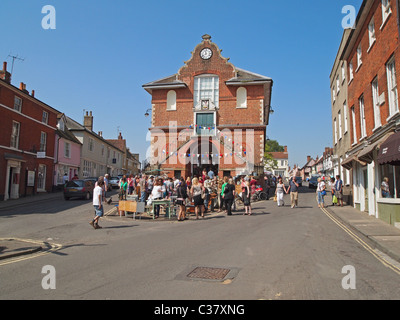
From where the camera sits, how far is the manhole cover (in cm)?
551

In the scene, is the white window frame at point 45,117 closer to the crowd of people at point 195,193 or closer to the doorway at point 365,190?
the crowd of people at point 195,193

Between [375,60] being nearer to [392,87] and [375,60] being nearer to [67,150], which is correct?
[392,87]

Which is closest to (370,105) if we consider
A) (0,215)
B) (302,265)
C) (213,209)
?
(213,209)

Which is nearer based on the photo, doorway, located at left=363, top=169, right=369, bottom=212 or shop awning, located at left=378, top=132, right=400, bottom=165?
shop awning, located at left=378, top=132, right=400, bottom=165

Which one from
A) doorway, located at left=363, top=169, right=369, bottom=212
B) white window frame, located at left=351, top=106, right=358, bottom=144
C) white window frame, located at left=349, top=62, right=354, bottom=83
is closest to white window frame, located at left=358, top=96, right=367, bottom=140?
white window frame, located at left=351, top=106, right=358, bottom=144

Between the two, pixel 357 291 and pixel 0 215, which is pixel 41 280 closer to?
pixel 357 291

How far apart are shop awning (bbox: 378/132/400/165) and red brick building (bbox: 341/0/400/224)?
0.70ft

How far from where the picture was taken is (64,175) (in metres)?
34.6

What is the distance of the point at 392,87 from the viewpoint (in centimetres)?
1216

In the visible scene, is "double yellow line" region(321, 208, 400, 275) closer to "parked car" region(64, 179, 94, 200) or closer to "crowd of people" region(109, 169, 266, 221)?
"crowd of people" region(109, 169, 266, 221)

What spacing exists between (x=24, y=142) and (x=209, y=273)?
81.5 feet

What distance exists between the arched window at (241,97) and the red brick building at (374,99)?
15.7 meters

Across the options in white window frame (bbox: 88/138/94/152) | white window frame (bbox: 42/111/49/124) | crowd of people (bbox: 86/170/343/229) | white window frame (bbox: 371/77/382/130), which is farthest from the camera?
white window frame (bbox: 88/138/94/152)

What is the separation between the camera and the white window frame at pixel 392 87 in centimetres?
1186
